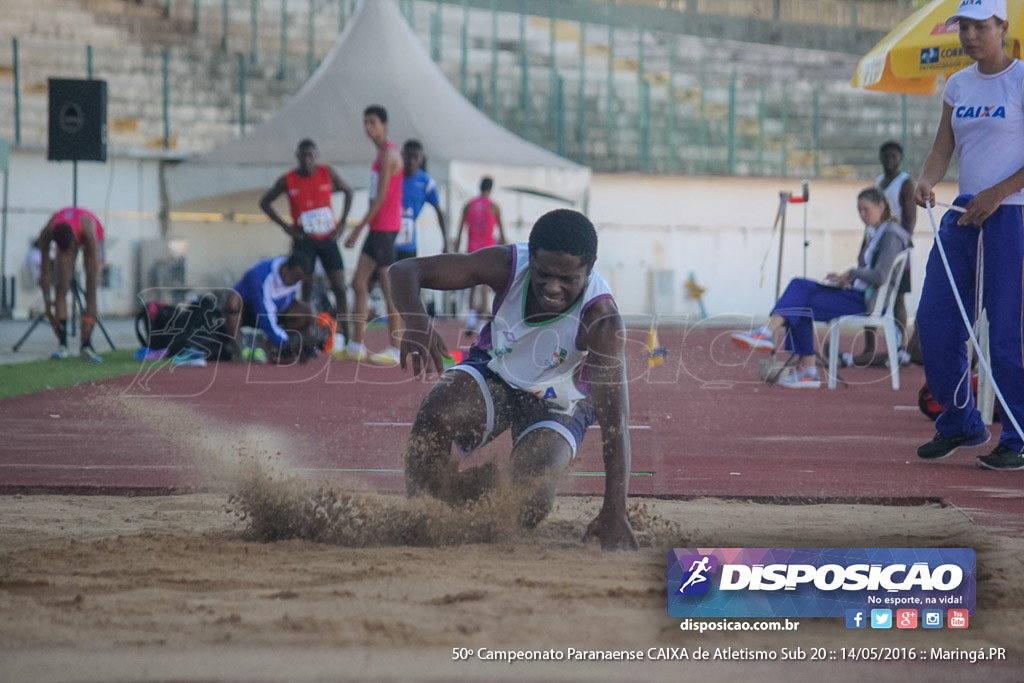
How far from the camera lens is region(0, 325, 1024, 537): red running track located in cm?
509

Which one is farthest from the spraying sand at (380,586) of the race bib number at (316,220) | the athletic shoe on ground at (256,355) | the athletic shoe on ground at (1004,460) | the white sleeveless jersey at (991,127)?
the race bib number at (316,220)

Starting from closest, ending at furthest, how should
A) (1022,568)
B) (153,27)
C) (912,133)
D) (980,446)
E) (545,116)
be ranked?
(1022,568) → (980,446) → (153,27) → (545,116) → (912,133)

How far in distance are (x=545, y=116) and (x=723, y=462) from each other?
20482mm

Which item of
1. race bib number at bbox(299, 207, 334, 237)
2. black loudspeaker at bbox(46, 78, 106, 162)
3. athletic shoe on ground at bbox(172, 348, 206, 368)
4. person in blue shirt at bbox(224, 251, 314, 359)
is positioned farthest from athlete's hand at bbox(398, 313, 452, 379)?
black loudspeaker at bbox(46, 78, 106, 162)

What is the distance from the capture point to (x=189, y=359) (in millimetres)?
11117

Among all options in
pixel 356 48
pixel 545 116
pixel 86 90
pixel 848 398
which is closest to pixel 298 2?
pixel 545 116

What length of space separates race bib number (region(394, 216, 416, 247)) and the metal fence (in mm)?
10807

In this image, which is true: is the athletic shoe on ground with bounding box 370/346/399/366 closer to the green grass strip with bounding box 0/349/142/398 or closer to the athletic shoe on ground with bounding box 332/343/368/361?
the athletic shoe on ground with bounding box 332/343/368/361

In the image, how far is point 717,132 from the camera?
2672 centimetres

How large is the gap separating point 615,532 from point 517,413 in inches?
28.1

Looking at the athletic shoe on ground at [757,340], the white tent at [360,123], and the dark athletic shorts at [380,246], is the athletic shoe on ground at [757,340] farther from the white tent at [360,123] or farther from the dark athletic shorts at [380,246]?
the white tent at [360,123]

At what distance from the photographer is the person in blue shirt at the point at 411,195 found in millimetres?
12703

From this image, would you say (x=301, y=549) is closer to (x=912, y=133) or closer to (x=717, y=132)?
(x=717, y=132)

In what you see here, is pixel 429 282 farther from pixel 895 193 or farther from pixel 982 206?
pixel 895 193
